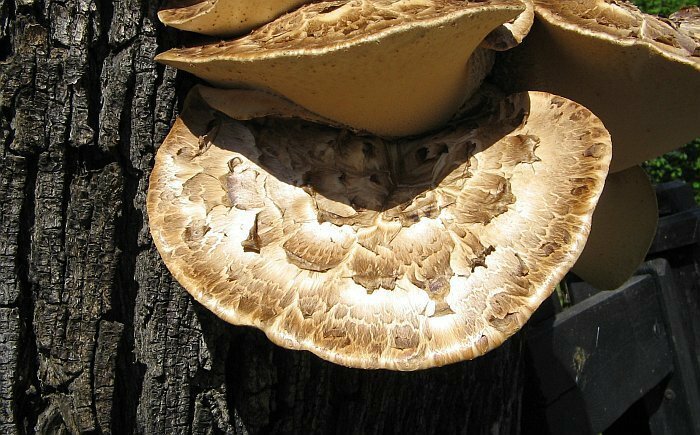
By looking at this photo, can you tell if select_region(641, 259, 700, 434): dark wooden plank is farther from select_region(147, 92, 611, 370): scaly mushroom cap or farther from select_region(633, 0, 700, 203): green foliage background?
select_region(633, 0, 700, 203): green foliage background

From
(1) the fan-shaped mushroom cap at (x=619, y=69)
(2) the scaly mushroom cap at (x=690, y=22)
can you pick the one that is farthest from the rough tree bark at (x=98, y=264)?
(2) the scaly mushroom cap at (x=690, y=22)

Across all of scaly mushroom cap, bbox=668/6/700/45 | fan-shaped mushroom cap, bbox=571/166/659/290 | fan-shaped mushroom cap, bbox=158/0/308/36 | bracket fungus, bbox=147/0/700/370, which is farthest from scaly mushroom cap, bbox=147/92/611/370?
fan-shaped mushroom cap, bbox=571/166/659/290

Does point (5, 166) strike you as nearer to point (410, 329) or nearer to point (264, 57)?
point (264, 57)

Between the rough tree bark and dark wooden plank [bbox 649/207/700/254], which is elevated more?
the rough tree bark

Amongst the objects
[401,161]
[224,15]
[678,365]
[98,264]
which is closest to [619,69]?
[401,161]

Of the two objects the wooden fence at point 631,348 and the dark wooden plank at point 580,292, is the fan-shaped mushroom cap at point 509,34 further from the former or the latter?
the dark wooden plank at point 580,292
